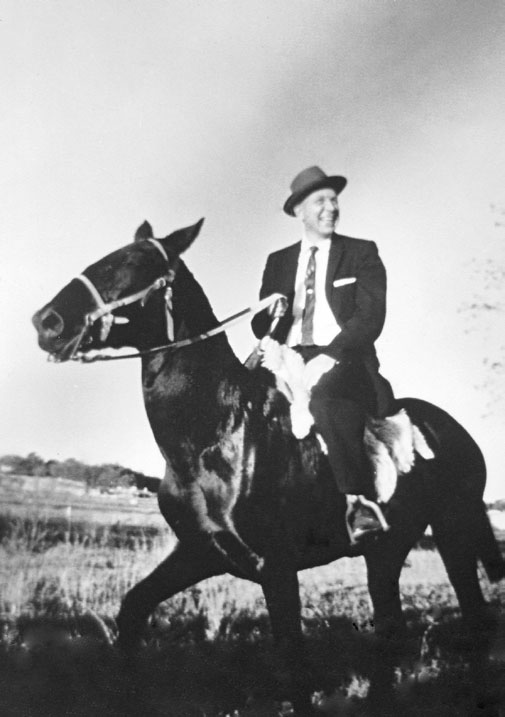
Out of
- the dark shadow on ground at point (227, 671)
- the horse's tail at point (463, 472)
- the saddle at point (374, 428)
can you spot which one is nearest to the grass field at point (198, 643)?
the dark shadow on ground at point (227, 671)

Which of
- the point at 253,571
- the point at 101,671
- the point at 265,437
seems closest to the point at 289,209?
the point at 265,437

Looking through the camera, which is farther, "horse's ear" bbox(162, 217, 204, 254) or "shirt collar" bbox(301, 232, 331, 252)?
"shirt collar" bbox(301, 232, 331, 252)

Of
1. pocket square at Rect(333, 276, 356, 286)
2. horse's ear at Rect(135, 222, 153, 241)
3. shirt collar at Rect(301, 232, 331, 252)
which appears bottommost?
pocket square at Rect(333, 276, 356, 286)

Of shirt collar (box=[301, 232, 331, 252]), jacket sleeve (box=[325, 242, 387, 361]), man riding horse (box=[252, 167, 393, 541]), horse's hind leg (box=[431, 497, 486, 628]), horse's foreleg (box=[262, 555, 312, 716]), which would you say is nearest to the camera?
horse's foreleg (box=[262, 555, 312, 716])

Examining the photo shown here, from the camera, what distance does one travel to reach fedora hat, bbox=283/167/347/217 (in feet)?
13.0

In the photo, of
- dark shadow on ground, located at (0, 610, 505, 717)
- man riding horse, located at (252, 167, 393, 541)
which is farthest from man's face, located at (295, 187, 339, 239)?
dark shadow on ground, located at (0, 610, 505, 717)

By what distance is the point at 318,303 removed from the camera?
12.4 ft

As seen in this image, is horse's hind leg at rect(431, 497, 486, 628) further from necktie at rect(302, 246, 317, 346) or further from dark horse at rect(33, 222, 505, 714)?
necktie at rect(302, 246, 317, 346)

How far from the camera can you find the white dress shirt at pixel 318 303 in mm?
3715

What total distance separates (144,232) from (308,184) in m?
0.86

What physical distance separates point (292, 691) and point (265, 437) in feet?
3.44

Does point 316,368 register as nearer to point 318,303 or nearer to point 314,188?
point 318,303

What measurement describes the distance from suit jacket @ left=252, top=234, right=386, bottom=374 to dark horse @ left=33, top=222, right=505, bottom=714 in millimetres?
377

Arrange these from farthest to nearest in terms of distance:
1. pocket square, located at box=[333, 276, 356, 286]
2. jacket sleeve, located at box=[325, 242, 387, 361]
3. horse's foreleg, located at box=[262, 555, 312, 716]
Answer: pocket square, located at box=[333, 276, 356, 286] < jacket sleeve, located at box=[325, 242, 387, 361] < horse's foreleg, located at box=[262, 555, 312, 716]
